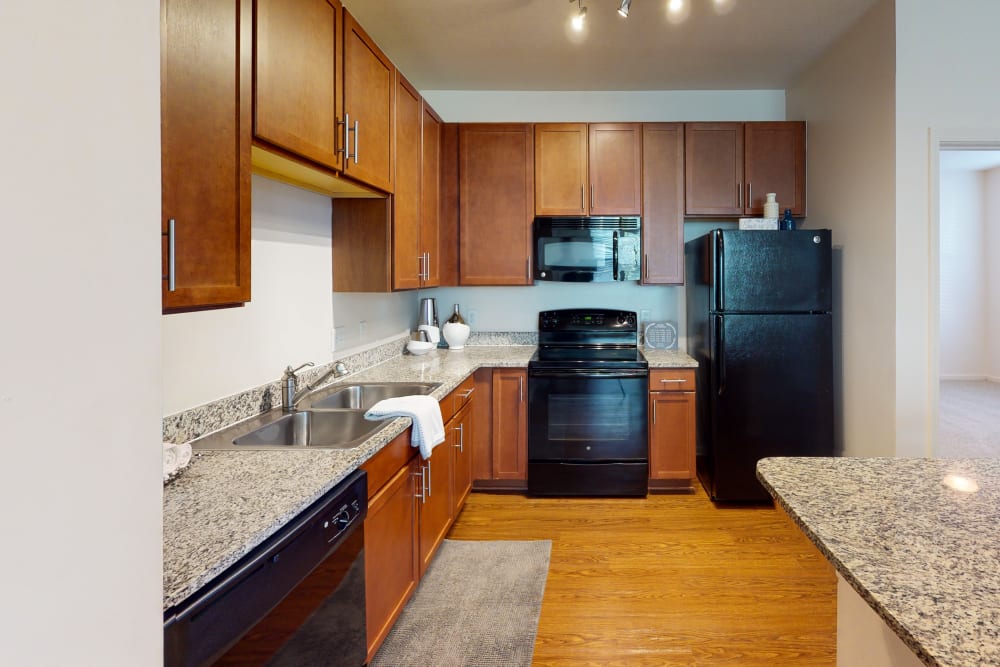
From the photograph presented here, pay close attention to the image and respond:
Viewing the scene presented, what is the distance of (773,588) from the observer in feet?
7.95

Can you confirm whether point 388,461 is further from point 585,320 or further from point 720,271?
point 585,320

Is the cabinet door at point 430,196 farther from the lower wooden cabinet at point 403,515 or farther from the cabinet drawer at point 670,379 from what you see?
the cabinet drawer at point 670,379

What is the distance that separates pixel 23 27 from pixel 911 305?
127 inches

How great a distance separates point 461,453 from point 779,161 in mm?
2782

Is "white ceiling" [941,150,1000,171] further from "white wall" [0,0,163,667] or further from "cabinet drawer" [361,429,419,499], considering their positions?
"white wall" [0,0,163,667]

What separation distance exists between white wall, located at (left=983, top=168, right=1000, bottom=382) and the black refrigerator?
2.52 meters

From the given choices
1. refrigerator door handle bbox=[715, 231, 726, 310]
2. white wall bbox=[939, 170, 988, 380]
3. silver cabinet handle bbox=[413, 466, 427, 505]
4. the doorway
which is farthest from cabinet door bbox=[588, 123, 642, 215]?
white wall bbox=[939, 170, 988, 380]

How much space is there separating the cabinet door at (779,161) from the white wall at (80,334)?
12.4 ft

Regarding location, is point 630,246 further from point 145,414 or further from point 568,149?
point 145,414

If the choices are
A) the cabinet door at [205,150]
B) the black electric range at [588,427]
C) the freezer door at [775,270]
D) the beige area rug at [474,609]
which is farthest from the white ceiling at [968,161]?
the cabinet door at [205,150]

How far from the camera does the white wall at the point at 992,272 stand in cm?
455

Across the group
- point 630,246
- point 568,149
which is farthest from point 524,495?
point 568,149

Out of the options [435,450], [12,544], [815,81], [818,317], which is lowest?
[435,450]

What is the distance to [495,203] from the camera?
3.74m
